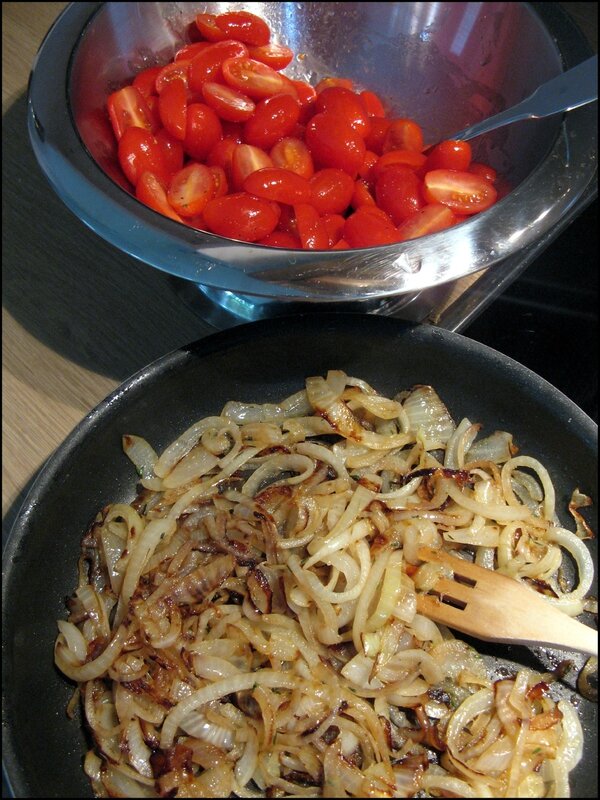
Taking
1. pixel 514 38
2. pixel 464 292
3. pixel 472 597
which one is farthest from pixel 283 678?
pixel 514 38

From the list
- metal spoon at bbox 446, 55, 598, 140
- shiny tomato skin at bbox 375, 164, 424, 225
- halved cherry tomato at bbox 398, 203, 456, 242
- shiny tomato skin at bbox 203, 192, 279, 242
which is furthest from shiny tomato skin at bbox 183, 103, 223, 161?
metal spoon at bbox 446, 55, 598, 140

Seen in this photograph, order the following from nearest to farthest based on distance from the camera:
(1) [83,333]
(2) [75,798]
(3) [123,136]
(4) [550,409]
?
1. (2) [75,798]
2. (4) [550,409]
3. (3) [123,136]
4. (1) [83,333]

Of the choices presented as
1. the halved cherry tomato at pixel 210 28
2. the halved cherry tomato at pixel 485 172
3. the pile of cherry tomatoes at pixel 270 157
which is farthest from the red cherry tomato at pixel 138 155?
the halved cherry tomato at pixel 485 172

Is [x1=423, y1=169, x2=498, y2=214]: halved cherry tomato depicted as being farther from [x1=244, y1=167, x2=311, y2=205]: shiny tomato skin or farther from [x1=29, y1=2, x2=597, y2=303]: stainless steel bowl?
[x1=244, y1=167, x2=311, y2=205]: shiny tomato skin

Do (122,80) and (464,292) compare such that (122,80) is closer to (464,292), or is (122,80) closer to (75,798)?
(464,292)

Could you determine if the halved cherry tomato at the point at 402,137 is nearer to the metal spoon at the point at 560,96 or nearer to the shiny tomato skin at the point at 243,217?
the metal spoon at the point at 560,96

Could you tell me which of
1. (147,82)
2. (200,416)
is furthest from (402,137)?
(200,416)

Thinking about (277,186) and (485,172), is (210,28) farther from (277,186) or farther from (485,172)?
(485,172)
